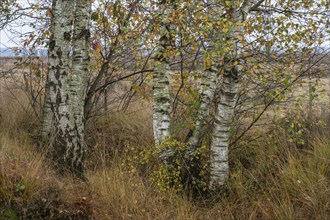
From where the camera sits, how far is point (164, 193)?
469 cm

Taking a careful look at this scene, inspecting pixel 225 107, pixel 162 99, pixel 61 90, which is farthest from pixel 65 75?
pixel 225 107

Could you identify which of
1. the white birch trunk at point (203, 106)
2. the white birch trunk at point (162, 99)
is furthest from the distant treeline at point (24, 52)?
the white birch trunk at point (203, 106)

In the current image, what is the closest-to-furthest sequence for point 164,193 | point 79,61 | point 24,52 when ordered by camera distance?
point 164,193, point 79,61, point 24,52

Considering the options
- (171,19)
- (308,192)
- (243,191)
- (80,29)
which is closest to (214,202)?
(243,191)

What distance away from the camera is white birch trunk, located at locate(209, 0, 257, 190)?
4340 mm

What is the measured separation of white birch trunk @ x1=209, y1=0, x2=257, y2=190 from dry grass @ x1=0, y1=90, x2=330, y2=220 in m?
0.28

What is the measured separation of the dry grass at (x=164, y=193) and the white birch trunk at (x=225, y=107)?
28cm

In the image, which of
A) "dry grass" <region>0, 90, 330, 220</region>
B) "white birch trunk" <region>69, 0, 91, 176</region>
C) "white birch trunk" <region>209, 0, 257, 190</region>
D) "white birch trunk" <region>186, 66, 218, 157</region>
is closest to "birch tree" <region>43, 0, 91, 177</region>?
"white birch trunk" <region>69, 0, 91, 176</region>

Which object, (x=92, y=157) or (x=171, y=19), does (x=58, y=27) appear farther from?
(x=92, y=157)

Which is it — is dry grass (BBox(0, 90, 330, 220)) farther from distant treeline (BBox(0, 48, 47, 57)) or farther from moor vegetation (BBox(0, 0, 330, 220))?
distant treeline (BBox(0, 48, 47, 57))

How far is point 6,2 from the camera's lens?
5840mm

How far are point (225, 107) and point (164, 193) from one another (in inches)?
56.5

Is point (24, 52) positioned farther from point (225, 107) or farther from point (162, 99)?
point (225, 107)

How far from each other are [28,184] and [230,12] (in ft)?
10.8
